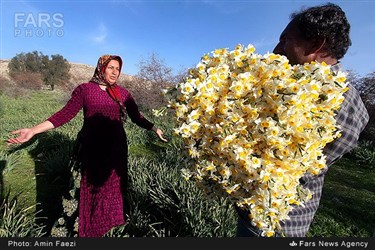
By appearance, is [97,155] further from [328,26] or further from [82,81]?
[82,81]

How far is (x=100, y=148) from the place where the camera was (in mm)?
2670

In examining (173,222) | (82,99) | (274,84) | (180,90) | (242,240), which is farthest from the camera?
(173,222)

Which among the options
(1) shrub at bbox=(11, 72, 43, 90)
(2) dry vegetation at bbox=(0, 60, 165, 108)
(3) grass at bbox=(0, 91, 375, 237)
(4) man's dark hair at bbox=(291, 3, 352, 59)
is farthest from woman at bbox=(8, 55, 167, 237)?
(1) shrub at bbox=(11, 72, 43, 90)

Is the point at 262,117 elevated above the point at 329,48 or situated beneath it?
situated beneath

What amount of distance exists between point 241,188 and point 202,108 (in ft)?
1.14

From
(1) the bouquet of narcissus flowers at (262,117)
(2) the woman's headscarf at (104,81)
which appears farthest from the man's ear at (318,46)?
(2) the woman's headscarf at (104,81)

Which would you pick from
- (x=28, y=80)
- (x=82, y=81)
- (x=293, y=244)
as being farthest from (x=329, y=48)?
(x=28, y=80)

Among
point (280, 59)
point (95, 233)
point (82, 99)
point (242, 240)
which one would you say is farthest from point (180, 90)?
point (95, 233)

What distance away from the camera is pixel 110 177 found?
9.09 ft

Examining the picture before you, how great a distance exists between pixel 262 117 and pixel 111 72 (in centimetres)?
212

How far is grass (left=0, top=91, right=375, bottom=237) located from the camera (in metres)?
2.82

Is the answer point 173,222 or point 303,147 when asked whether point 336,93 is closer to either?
point 303,147

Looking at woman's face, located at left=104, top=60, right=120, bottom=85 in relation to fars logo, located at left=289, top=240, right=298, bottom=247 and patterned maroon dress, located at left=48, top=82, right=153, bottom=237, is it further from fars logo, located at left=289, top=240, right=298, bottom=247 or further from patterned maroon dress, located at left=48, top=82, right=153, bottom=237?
fars logo, located at left=289, top=240, right=298, bottom=247

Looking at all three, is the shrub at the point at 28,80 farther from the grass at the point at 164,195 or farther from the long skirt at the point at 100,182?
the long skirt at the point at 100,182
